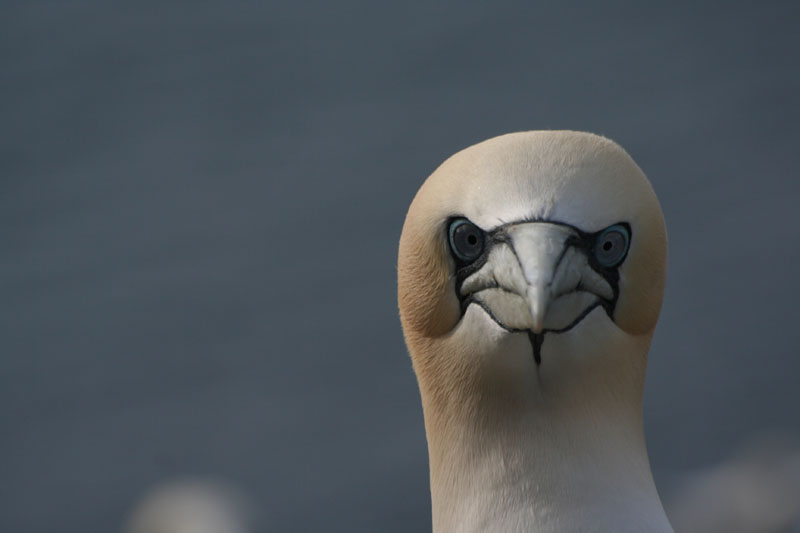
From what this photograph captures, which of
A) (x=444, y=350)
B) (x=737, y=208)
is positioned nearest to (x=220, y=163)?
(x=737, y=208)

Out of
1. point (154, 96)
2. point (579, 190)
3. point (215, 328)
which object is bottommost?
point (215, 328)

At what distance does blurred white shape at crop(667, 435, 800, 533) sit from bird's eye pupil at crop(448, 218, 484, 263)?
5.68 m

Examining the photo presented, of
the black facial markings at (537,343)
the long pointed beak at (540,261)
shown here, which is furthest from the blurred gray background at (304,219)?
the long pointed beak at (540,261)

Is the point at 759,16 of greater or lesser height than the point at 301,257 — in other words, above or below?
above

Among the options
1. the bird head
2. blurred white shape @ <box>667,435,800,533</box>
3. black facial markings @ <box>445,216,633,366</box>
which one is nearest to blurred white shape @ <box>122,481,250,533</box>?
blurred white shape @ <box>667,435,800,533</box>

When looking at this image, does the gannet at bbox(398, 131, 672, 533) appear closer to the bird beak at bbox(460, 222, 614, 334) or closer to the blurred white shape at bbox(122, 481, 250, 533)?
the bird beak at bbox(460, 222, 614, 334)

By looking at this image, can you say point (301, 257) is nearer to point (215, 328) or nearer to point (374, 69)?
point (215, 328)

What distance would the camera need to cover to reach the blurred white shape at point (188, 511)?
830 cm

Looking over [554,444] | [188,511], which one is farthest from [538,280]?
[188,511]

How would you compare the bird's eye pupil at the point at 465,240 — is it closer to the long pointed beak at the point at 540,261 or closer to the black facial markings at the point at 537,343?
the long pointed beak at the point at 540,261

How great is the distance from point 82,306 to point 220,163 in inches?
74.6

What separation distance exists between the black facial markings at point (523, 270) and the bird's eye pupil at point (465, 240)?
0.01 m

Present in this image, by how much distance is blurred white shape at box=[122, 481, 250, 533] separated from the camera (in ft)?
27.2

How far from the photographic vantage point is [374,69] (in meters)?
12.1
